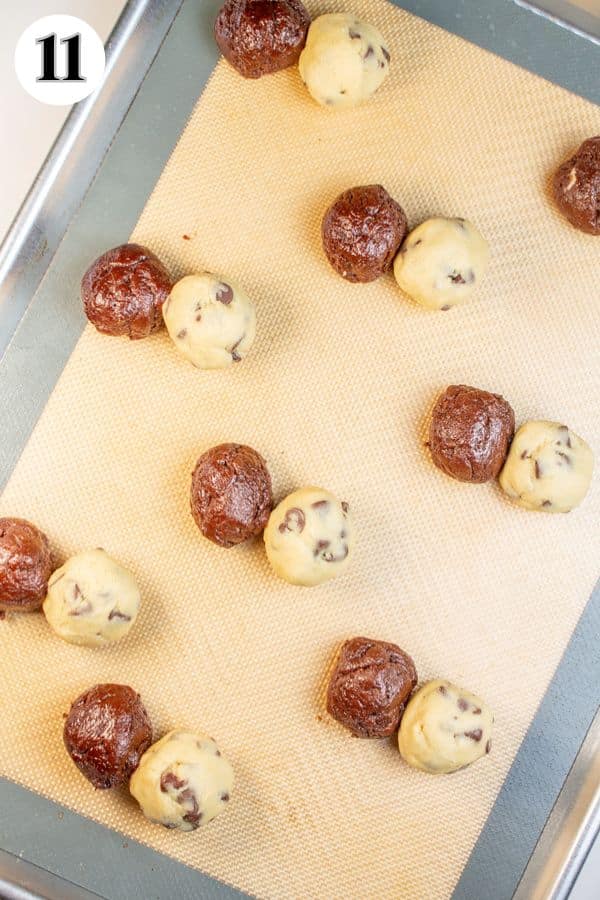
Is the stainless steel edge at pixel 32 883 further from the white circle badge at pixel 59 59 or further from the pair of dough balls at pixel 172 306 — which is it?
the white circle badge at pixel 59 59

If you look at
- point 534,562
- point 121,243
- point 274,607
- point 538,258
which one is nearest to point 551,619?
point 534,562

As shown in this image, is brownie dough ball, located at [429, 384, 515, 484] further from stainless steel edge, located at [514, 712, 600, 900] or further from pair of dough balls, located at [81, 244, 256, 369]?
stainless steel edge, located at [514, 712, 600, 900]

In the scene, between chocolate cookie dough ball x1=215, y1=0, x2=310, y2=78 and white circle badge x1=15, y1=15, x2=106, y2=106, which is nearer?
chocolate cookie dough ball x1=215, y1=0, x2=310, y2=78

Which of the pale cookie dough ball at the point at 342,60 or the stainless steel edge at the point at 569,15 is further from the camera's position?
the stainless steel edge at the point at 569,15

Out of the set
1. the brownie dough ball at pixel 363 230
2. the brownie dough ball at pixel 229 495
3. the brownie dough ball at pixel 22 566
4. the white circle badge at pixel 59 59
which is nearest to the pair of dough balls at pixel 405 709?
the brownie dough ball at pixel 229 495

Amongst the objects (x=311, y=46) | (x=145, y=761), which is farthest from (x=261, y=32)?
(x=145, y=761)

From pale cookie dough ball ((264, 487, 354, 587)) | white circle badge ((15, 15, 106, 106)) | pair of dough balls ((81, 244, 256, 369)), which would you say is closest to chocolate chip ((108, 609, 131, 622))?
pale cookie dough ball ((264, 487, 354, 587))

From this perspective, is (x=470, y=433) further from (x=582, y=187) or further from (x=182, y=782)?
(x=182, y=782)
